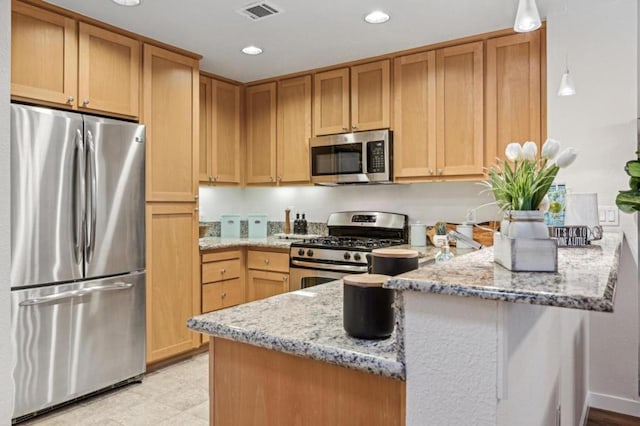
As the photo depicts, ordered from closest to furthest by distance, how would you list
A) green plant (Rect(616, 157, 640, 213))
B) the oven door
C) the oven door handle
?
1. green plant (Rect(616, 157, 640, 213))
2. the oven door handle
3. the oven door

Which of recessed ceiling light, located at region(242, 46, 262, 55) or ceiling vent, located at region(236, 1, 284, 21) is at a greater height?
recessed ceiling light, located at region(242, 46, 262, 55)

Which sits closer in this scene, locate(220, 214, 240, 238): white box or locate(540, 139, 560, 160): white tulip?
locate(540, 139, 560, 160): white tulip

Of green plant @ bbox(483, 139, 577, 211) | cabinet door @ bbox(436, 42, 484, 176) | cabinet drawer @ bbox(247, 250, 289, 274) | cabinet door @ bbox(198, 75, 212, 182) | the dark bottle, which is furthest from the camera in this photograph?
the dark bottle

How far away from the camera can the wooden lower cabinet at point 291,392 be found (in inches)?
36.5

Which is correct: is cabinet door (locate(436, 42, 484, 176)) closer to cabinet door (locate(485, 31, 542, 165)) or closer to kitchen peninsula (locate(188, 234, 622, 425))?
cabinet door (locate(485, 31, 542, 165))

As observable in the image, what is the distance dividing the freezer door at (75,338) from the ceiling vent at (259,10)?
6.23 feet

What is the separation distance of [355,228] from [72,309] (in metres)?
2.34

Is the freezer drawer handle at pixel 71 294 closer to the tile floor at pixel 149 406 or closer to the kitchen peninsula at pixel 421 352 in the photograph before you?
A: the tile floor at pixel 149 406

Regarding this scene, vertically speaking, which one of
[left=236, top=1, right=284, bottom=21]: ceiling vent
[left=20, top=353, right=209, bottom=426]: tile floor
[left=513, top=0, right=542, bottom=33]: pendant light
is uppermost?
[left=236, top=1, right=284, bottom=21]: ceiling vent

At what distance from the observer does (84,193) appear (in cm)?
266

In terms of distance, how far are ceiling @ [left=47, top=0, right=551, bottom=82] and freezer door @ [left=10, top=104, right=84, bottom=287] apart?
0.77 meters

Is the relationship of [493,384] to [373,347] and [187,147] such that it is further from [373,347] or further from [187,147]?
[187,147]

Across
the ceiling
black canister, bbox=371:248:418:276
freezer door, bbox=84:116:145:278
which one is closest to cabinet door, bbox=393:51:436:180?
the ceiling

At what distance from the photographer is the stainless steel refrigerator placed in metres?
2.40
